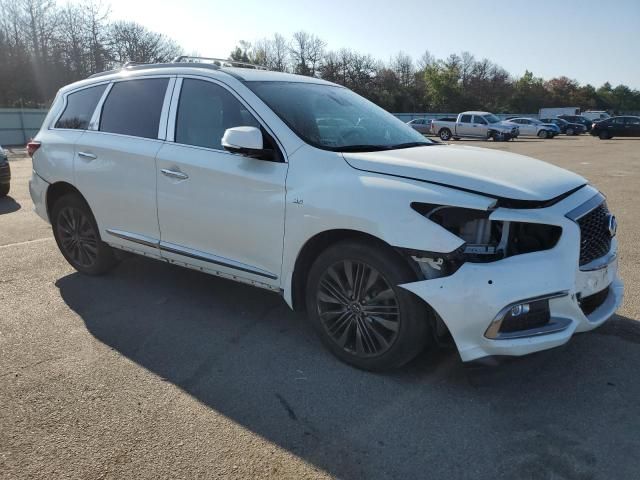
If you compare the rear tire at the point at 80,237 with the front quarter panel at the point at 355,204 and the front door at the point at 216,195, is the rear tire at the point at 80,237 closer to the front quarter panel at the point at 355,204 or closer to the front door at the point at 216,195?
the front door at the point at 216,195

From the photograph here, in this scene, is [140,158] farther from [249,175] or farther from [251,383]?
[251,383]

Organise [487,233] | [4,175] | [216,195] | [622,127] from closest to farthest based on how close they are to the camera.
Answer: [487,233] < [216,195] < [4,175] < [622,127]

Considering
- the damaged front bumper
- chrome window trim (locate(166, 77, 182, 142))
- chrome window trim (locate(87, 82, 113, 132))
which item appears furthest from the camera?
chrome window trim (locate(87, 82, 113, 132))

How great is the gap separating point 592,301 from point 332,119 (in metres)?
2.18

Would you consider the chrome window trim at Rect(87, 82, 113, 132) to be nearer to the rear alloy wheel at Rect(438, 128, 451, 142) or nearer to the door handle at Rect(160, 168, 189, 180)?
the door handle at Rect(160, 168, 189, 180)

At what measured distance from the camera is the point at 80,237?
536 cm

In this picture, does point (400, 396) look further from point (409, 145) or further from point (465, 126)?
point (465, 126)

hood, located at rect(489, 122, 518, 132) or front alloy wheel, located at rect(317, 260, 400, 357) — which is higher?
front alloy wheel, located at rect(317, 260, 400, 357)

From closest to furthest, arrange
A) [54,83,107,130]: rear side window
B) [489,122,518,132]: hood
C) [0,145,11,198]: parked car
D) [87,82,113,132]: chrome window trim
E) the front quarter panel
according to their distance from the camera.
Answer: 1. the front quarter panel
2. [87,82,113,132]: chrome window trim
3. [54,83,107,130]: rear side window
4. [0,145,11,198]: parked car
5. [489,122,518,132]: hood

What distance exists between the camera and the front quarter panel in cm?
296

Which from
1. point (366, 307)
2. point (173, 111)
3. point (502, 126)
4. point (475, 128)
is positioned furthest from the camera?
point (475, 128)

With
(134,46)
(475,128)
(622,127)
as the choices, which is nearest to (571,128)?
(622,127)

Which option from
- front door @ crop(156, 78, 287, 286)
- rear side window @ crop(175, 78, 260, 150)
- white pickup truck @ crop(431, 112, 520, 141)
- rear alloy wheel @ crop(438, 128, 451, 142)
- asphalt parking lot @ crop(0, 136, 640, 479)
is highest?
rear side window @ crop(175, 78, 260, 150)

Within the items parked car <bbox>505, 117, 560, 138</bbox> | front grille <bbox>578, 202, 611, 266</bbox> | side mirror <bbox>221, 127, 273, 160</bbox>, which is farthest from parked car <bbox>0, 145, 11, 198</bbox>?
parked car <bbox>505, 117, 560, 138</bbox>
